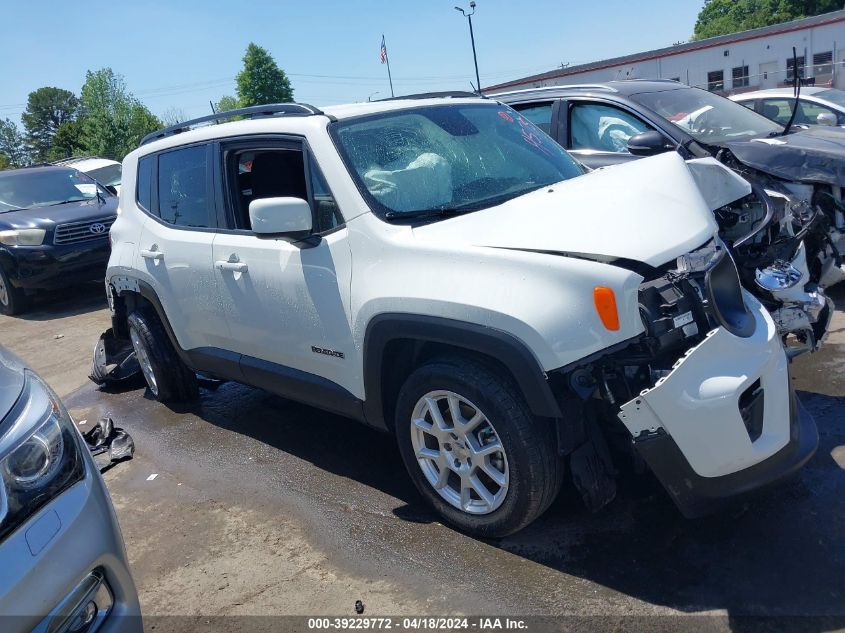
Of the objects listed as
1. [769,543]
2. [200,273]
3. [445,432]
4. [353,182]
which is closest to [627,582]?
[769,543]

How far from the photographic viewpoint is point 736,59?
4556 cm

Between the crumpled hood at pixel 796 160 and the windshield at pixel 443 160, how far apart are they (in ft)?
5.85

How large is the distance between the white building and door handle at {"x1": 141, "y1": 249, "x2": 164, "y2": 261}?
38941 mm

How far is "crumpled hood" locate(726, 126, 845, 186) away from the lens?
5.11m

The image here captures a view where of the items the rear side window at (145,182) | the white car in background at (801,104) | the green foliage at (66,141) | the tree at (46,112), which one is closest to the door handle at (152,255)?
the rear side window at (145,182)

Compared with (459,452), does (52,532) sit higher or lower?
higher

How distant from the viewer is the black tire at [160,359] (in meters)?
5.26

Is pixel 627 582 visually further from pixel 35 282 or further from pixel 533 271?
pixel 35 282

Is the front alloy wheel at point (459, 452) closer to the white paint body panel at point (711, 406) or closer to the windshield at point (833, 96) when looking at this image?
the white paint body panel at point (711, 406)

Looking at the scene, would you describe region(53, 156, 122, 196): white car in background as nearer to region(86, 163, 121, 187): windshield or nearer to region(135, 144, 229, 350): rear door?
region(86, 163, 121, 187): windshield

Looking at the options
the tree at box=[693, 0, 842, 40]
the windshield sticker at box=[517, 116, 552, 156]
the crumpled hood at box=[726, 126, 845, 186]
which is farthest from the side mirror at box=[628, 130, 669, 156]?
the tree at box=[693, 0, 842, 40]

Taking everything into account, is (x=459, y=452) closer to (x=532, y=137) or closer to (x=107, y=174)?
(x=532, y=137)

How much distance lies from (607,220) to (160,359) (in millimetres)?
3541

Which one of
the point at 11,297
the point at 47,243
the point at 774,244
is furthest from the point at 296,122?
the point at 11,297
